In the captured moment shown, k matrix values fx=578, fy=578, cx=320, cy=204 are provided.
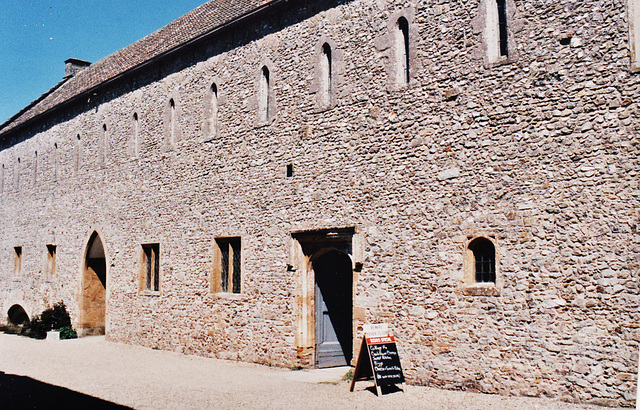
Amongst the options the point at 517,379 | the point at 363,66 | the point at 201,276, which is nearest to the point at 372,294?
the point at 517,379

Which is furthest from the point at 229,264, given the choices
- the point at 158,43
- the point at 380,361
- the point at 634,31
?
the point at 634,31

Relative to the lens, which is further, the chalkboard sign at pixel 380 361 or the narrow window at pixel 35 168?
the narrow window at pixel 35 168

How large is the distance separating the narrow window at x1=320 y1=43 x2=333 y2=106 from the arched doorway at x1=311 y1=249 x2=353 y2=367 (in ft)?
9.66

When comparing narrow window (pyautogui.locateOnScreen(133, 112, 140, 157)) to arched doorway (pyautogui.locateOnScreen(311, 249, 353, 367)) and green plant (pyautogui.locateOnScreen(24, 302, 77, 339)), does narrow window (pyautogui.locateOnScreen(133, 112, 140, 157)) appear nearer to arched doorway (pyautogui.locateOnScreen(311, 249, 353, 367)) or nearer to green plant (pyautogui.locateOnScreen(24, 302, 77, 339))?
green plant (pyautogui.locateOnScreen(24, 302, 77, 339))

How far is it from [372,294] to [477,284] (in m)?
1.88

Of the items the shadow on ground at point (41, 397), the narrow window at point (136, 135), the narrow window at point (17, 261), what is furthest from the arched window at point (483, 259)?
the narrow window at point (17, 261)

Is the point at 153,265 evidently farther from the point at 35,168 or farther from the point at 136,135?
the point at 35,168

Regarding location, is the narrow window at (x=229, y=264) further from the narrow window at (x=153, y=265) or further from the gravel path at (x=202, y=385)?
the narrow window at (x=153, y=265)

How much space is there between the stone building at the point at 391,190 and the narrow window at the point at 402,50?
0.04 metres

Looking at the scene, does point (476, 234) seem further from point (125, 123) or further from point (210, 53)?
point (125, 123)

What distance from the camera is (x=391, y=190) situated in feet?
31.3

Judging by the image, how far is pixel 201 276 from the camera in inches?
523

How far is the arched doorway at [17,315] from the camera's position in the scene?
2186 centimetres

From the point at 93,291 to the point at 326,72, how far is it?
36.9 ft
